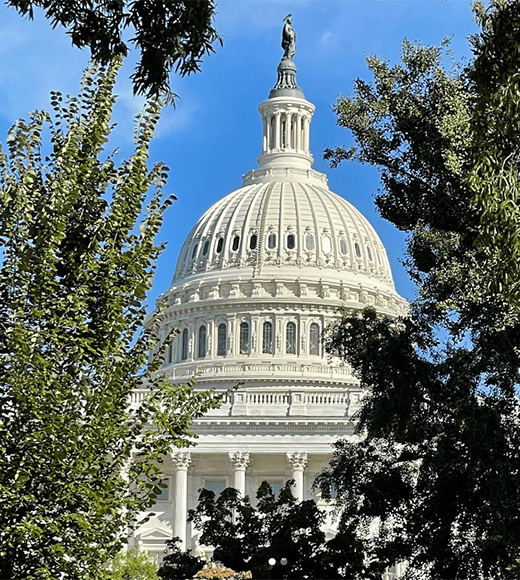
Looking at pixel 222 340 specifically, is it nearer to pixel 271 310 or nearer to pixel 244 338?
pixel 244 338

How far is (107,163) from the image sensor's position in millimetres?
18766

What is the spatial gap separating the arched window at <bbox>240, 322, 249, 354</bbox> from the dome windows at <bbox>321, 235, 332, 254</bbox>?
11042 mm

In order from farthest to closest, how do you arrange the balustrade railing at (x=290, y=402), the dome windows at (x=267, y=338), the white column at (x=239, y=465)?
the dome windows at (x=267, y=338) → the balustrade railing at (x=290, y=402) → the white column at (x=239, y=465)

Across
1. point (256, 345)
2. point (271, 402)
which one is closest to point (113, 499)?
point (271, 402)

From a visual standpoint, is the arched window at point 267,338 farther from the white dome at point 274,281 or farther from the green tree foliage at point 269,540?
the green tree foliage at point 269,540

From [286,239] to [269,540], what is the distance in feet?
292

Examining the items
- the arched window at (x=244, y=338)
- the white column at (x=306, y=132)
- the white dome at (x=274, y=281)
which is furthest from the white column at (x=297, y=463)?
the white column at (x=306, y=132)

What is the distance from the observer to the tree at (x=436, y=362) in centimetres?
2638

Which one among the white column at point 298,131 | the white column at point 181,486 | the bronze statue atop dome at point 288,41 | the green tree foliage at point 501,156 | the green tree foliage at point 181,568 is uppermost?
the bronze statue atop dome at point 288,41

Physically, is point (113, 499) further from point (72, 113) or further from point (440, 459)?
point (440, 459)

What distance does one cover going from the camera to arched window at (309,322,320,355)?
114438mm

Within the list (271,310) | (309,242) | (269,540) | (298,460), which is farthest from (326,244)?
(269,540)

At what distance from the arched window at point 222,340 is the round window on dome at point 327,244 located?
12.1 meters

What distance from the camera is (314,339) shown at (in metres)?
115
